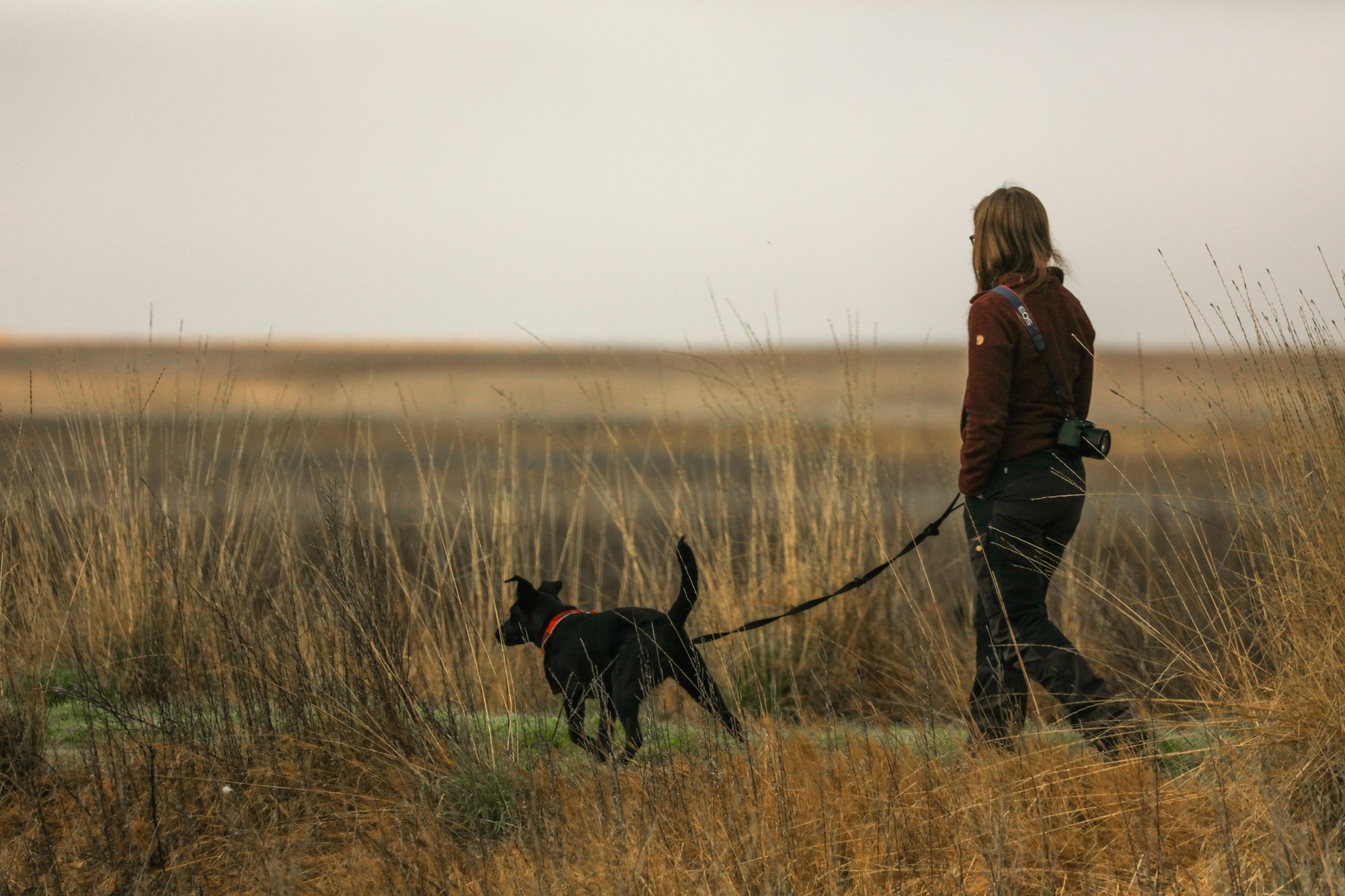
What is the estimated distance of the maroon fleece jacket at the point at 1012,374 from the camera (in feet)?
10.5

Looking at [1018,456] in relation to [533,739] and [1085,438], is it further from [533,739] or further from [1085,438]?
[533,739]

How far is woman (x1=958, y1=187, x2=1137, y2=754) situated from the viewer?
3209 mm

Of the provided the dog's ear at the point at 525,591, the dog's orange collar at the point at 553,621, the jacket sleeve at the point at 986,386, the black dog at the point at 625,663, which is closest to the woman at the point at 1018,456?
the jacket sleeve at the point at 986,386

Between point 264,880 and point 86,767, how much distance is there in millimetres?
892

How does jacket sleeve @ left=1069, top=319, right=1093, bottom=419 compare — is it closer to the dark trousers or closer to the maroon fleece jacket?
the maroon fleece jacket

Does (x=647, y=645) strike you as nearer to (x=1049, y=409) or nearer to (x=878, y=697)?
(x=1049, y=409)

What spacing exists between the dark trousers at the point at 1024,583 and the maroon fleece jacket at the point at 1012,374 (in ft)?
0.25

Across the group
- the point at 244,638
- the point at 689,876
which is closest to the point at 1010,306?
the point at 689,876

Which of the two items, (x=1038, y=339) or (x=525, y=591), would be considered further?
(x=525, y=591)

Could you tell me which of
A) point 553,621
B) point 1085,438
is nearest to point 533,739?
point 553,621

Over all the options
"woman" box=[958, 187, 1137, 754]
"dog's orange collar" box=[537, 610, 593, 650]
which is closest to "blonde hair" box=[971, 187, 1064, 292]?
"woman" box=[958, 187, 1137, 754]

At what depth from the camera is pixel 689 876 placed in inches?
96.3

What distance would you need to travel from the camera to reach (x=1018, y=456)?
10.7ft

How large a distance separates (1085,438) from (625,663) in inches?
58.9
